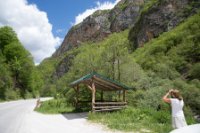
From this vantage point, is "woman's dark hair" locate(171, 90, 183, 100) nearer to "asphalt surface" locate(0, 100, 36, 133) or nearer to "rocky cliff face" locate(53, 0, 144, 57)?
"asphalt surface" locate(0, 100, 36, 133)

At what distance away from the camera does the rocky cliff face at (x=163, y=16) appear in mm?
76250

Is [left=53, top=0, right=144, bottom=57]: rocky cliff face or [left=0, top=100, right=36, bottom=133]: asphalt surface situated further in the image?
[left=53, top=0, right=144, bottom=57]: rocky cliff face

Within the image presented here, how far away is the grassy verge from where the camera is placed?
13367mm

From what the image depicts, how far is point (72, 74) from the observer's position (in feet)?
120

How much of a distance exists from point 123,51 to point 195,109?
1078 cm

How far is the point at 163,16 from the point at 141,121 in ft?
225

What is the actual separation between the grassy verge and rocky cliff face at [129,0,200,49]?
6308 cm

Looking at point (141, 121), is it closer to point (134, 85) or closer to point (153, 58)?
point (134, 85)

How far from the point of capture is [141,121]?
613 inches

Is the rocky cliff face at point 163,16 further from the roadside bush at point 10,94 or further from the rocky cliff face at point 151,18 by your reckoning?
the roadside bush at point 10,94

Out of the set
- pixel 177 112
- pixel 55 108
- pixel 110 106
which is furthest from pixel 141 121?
pixel 55 108

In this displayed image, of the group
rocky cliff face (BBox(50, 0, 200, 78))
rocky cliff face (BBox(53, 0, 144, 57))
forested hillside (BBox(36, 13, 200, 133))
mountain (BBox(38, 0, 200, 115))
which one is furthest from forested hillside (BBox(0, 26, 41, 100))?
rocky cliff face (BBox(53, 0, 144, 57))

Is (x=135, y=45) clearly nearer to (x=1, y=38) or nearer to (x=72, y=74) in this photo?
(x=1, y=38)

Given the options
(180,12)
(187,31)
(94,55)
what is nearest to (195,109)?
(94,55)
